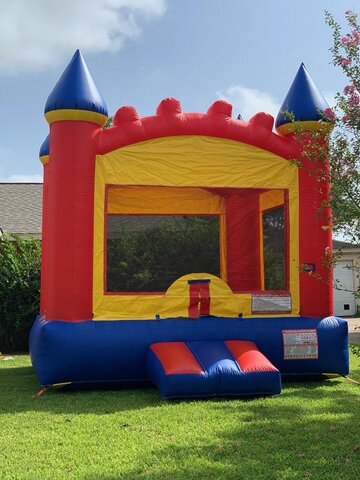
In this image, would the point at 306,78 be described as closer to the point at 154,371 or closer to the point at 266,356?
the point at 266,356

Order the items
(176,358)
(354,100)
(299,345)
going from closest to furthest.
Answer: (354,100), (176,358), (299,345)

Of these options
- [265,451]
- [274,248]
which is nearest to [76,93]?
[274,248]

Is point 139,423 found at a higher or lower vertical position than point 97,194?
lower

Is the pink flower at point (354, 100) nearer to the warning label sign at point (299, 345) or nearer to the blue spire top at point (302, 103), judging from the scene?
the blue spire top at point (302, 103)

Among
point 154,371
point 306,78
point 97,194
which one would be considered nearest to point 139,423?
point 154,371

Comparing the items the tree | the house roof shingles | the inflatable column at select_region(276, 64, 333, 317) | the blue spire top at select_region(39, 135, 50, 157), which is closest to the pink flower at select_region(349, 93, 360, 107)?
the tree

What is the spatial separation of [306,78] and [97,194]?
122 inches

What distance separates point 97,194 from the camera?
644 centimetres

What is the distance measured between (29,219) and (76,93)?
8.77m

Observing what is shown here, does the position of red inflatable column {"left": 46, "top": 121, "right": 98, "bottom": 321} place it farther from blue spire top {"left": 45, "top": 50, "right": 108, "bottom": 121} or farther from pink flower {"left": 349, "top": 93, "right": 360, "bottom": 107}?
pink flower {"left": 349, "top": 93, "right": 360, "bottom": 107}

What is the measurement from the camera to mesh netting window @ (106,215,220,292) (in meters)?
6.59

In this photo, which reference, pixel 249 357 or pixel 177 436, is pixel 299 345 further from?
pixel 177 436

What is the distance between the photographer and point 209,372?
5648 mm

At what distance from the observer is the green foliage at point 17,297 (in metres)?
10.3
